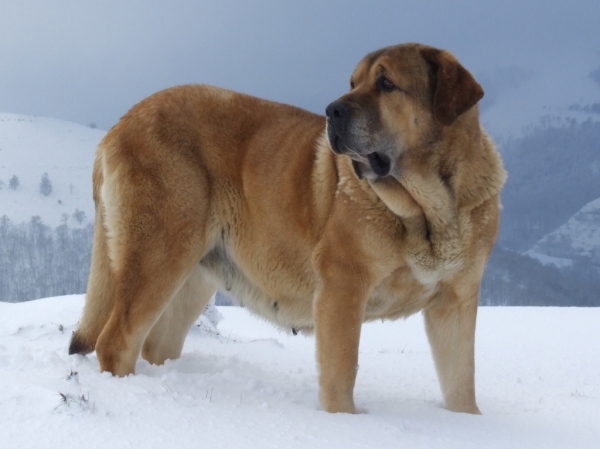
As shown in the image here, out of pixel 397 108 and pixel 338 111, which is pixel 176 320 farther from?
pixel 397 108

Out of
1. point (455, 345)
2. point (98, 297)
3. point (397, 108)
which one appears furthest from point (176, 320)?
point (397, 108)

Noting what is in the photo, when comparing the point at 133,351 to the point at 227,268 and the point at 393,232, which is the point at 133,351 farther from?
the point at 393,232

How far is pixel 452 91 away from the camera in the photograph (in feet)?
11.3

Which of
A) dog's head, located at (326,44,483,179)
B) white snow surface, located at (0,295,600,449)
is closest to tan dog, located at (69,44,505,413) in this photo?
dog's head, located at (326,44,483,179)

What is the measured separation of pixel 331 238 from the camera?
3604 millimetres

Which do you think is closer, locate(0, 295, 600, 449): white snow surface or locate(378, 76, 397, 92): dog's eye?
locate(0, 295, 600, 449): white snow surface

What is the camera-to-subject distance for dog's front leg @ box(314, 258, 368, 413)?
3424 mm

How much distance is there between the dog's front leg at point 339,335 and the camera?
135 inches

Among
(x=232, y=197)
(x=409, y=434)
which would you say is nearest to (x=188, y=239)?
(x=232, y=197)

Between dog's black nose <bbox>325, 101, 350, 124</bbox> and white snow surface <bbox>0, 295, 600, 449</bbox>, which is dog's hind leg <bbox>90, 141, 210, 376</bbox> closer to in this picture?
white snow surface <bbox>0, 295, 600, 449</bbox>

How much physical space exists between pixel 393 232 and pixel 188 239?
1.28 meters

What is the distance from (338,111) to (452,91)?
64cm

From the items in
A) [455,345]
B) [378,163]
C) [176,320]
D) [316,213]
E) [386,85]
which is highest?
[386,85]

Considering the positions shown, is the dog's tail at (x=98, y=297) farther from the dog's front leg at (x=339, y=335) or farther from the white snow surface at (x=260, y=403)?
the dog's front leg at (x=339, y=335)
